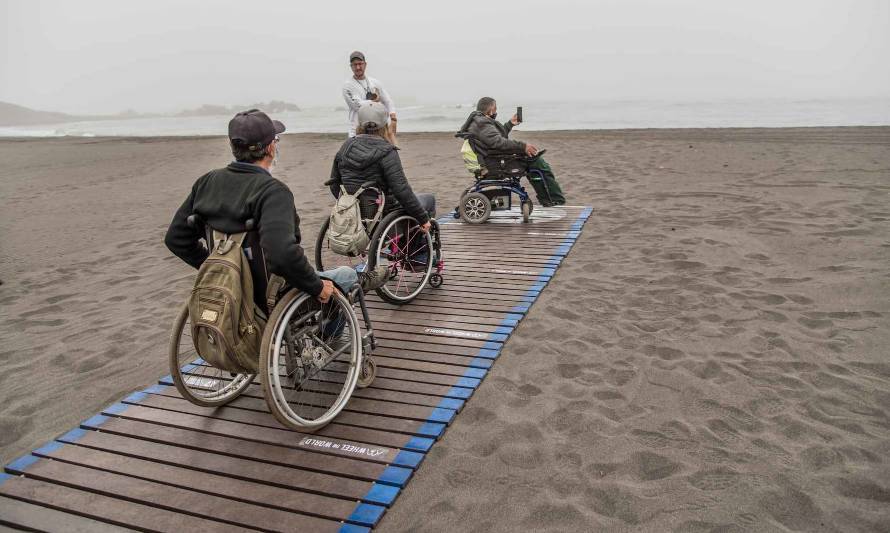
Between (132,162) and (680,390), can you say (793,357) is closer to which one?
(680,390)

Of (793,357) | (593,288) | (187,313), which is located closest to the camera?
(187,313)

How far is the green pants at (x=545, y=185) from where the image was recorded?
270 inches

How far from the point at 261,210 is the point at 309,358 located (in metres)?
0.85

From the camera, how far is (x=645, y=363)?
11.3ft

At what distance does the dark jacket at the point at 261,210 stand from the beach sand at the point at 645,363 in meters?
1.13

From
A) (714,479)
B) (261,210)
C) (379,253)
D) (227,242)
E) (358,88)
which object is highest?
(358,88)

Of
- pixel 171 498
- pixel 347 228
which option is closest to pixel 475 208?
pixel 347 228

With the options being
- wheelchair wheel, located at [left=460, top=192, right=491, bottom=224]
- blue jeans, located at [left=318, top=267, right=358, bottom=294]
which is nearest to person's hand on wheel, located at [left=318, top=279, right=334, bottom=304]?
blue jeans, located at [left=318, top=267, right=358, bottom=294]

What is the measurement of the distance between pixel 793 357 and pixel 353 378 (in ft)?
8.94

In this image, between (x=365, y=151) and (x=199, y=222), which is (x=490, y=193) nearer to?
(x=365, y=151)

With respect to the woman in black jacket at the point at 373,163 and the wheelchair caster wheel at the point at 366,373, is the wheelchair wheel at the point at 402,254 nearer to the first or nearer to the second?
the woman in black jacket at the point at 373,163

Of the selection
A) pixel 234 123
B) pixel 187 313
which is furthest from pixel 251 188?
pixel 187 313

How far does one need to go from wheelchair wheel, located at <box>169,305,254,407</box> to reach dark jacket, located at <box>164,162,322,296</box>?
1.67 feet

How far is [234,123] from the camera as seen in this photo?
8.21 ft
